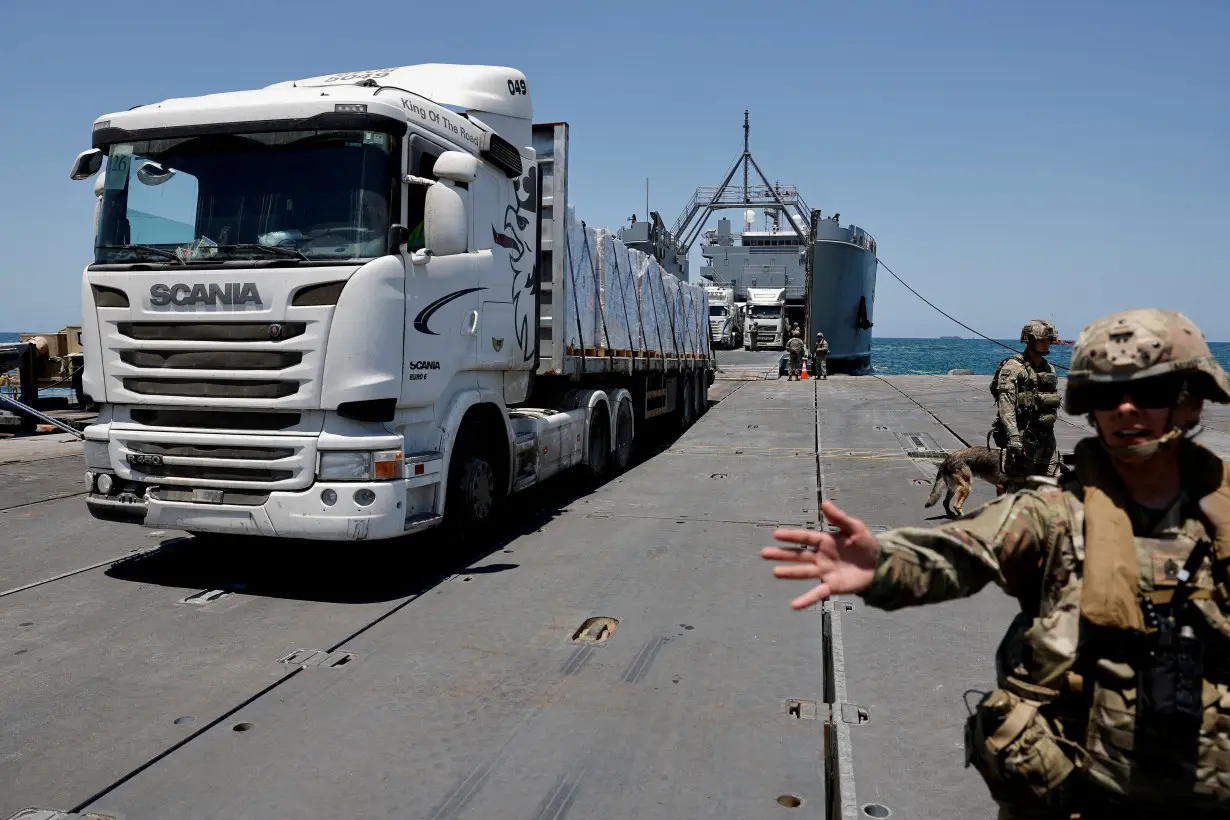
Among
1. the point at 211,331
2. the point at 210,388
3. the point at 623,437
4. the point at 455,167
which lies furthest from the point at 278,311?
the point at 623,437

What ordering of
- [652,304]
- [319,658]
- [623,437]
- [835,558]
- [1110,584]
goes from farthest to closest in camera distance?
[652,304] < [623,437] < [319,658] < [835,558] < [1110,584]

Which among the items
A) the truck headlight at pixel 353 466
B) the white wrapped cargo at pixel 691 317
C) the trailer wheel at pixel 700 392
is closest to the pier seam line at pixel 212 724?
the truck headlight at pixel 353 466

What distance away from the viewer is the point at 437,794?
10.8ft

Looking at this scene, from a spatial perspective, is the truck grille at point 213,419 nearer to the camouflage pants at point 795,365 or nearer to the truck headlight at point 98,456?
the truck headlight at point 98,456

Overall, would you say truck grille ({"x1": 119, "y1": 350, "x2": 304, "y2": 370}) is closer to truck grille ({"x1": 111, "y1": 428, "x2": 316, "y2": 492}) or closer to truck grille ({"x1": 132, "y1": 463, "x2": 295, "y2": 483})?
truck grille ({"x1": 111, "y1": 428, "x2": 316, "y2": 492})

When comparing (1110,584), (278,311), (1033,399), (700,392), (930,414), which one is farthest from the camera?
(700,392)

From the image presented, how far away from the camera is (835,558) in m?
1.95

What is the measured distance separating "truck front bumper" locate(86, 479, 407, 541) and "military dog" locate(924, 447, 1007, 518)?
16.5 feet

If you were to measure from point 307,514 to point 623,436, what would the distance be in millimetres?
6052

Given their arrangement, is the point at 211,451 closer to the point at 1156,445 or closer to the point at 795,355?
the point at 1156,445

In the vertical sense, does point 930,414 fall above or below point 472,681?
above

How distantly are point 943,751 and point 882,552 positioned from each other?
214 cm

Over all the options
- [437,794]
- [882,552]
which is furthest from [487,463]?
[882,552]

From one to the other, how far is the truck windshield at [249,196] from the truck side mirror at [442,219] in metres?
0.26
